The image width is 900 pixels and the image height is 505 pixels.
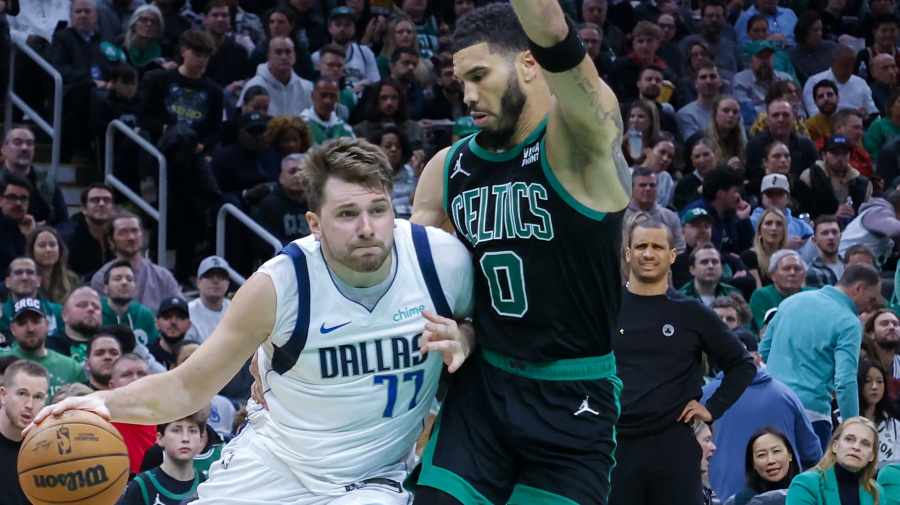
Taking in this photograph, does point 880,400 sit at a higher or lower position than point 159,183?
lower

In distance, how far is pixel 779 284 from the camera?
11.8 metres

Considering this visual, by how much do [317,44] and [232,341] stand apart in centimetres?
1101

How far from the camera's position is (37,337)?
941 cm

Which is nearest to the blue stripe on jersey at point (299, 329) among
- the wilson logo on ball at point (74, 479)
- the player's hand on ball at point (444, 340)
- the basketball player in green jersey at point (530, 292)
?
the player's hand on ball at point (444, 340)

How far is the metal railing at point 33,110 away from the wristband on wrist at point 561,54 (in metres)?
8.57

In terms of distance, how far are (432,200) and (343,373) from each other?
85 centimetres

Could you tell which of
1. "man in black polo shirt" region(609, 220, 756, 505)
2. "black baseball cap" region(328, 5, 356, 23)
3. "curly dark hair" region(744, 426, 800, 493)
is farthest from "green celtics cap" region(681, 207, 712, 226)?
"man in black polo shirt" region(609, 220, 756, 505)

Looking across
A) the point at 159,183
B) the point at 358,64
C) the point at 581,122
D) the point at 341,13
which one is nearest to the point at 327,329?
the point at 581,122

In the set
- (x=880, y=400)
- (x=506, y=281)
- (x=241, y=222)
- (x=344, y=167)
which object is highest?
(x=344, y=167)

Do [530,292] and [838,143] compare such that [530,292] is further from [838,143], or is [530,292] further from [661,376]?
[838,143]

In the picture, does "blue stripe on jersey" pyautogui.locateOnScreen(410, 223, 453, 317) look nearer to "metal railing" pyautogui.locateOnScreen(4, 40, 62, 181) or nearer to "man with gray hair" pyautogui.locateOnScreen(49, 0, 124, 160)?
"metal railing" pyautogui.locateOnScreen(4, 40, 62, 181)

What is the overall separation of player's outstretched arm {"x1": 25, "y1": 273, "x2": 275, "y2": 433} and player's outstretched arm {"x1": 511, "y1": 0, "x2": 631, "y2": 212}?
→ 3.59 ft

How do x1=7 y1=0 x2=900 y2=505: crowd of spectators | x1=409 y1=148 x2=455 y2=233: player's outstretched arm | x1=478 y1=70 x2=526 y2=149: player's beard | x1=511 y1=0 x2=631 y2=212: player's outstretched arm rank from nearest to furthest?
x1=511 y1=0 x2=631 y2=212: player's outstretched arm < x1=478 y1=70 x2=526 y2=149: player's beard < x1=409 y1=148 x2=455 y2=233: player's outstretched arm < x1=7 y1=0 x2=900 y2=505: crowd of spectators

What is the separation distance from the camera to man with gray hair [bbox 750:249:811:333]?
461 inches
